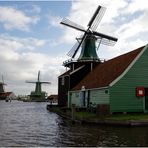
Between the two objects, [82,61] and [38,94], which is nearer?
[82,61]

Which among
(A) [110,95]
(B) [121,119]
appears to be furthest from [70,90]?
(B) [121,119]

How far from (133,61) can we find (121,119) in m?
7.21

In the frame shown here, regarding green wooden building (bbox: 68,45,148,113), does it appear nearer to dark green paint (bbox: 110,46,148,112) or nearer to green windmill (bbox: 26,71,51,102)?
dark green paint (bbox: 110,46,148,112)

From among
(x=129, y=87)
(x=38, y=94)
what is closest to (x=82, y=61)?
(x=129, y=87)

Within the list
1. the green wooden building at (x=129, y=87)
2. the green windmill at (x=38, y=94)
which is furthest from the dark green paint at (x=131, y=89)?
the green windmill at (x=38, y=94)

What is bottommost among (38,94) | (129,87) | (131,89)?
(131,89)

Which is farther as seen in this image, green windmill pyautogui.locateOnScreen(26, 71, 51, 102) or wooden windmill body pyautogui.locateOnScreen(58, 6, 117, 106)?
green windmill pyautogui.locateOnScreen(26, 71, 51, 102)

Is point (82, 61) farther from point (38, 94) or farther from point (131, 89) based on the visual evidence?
point (38, 94)

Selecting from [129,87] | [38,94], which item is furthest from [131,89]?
[38,94]

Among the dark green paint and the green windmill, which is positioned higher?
the green windmill

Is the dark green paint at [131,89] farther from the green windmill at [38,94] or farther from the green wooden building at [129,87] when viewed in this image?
the green windmill at [38,94]

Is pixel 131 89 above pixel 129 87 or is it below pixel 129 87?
below

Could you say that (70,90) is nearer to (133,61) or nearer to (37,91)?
(133,61)

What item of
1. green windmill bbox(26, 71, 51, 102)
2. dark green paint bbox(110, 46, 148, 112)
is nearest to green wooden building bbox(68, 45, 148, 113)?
dark green paint bbox(110, 46, 148, 112)
